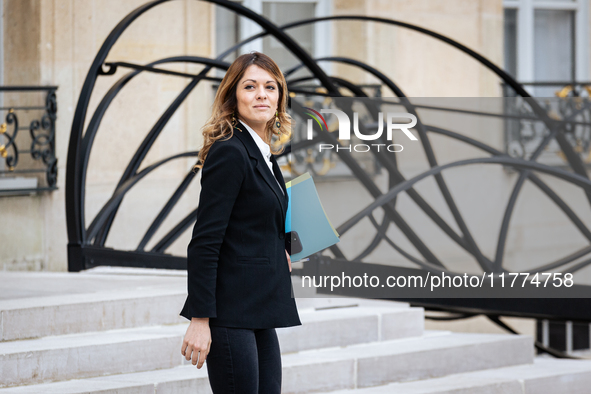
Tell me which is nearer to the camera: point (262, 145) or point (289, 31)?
point (262, 145)

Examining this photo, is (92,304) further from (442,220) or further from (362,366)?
(442,220)

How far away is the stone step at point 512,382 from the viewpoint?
3.64m

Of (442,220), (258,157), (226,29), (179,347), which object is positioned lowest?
(179,347)

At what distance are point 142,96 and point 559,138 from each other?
358 centimetres

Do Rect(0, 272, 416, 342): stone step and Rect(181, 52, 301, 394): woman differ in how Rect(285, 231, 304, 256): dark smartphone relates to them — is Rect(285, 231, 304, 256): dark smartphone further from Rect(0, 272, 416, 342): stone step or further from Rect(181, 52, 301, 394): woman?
Rect(0, 272, 416, 342): stone step

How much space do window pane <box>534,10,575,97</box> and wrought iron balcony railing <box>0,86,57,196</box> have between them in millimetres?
6214

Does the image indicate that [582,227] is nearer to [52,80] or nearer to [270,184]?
[270,184]

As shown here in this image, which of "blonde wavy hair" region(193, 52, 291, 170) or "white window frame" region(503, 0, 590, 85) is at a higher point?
"white window frame" region(503, 0, 590, 85)

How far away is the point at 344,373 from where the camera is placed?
3.63 m

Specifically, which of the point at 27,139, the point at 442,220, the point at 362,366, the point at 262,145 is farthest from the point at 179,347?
the point at 27,139

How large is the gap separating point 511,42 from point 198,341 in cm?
859

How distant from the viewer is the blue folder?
2158mm

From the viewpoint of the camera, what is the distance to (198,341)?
6.31 feet

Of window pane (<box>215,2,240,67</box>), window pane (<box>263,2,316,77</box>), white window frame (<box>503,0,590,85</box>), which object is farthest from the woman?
white window frame (<box>503,0,590,85</box>)
